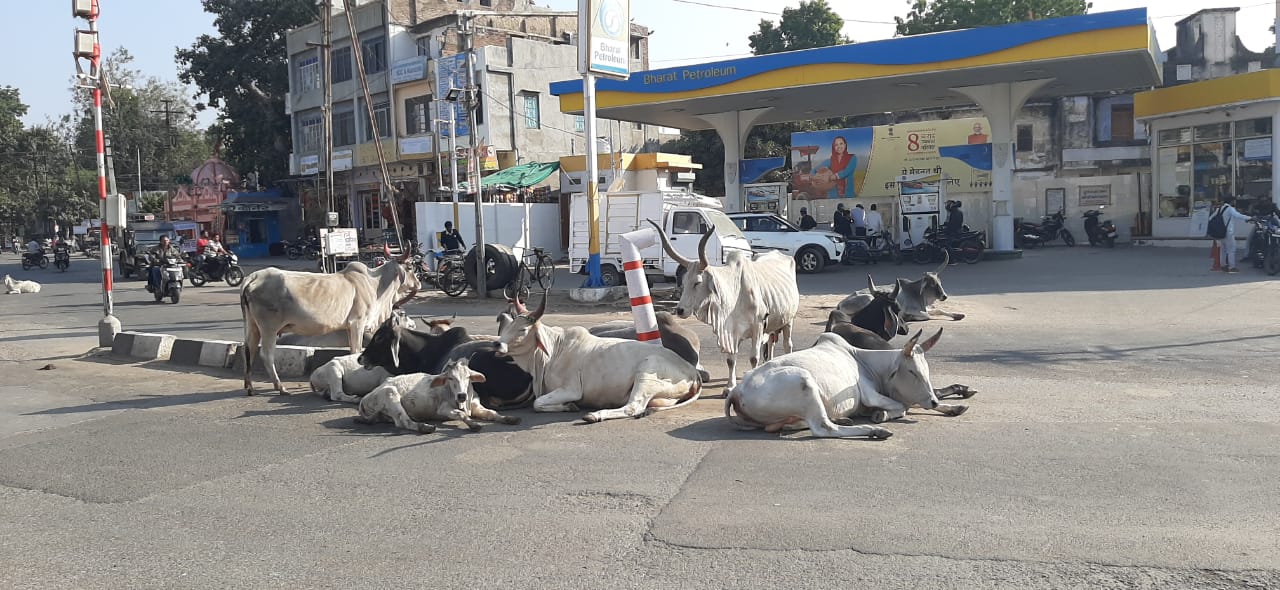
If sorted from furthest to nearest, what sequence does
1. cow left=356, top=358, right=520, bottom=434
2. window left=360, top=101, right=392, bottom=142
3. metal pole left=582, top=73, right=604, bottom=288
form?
1. window left=360, top=101, right=392, bottom=142
2. metal pole left=582, top=73, right=604, bottom=288
3. cow left=356, top=358, right=520, bottom=434

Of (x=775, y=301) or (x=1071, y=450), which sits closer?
(x=1071, y=450)

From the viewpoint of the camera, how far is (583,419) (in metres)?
7.42

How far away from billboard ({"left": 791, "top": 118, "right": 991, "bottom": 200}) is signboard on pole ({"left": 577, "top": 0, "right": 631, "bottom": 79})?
1417 cm

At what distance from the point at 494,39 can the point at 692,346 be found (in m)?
31.8

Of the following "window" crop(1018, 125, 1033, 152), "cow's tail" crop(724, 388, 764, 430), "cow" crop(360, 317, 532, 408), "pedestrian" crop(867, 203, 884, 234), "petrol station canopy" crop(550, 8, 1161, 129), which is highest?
"petrol station canopy" crop(550, 8, 1161, 129)

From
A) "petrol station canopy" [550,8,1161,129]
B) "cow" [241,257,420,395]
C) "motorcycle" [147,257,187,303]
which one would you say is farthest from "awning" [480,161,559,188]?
"cow" [241,257,420,395]

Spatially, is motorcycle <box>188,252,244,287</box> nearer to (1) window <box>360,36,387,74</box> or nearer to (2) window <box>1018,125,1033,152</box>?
(1) window <box>360,36,387,74</box>

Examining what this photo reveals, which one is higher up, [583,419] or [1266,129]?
[1266,129]

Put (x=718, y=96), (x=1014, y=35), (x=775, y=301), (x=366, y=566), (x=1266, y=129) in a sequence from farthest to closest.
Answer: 1. (x=718, y=96)
2. (x=1266, y=129)
3. (x=1014, y=35)
4. (x=775, y=301)
5. (x=366, y=566)

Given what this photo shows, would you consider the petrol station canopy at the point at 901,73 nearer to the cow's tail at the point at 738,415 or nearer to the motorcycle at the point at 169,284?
the motorcycle at the point at 169,284

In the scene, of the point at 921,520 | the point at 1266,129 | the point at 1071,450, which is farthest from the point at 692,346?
the point at 1266,129

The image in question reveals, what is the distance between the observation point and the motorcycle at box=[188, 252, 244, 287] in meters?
26.5

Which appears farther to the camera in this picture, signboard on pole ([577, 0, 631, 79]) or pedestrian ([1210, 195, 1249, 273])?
pedestrian ([1210, 195, 1249, 273])

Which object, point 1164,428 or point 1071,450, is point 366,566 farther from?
point 1164,428
